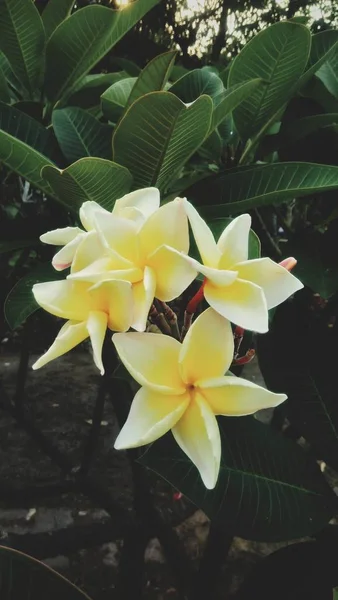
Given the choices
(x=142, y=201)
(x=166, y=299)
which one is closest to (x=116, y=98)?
(x=142, y=201)

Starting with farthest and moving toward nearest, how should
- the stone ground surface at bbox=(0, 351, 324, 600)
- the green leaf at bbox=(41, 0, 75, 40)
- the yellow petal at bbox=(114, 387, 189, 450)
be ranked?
the stone ground surface at bbox=(0, 351, 324, 600) → the green leaf at bbox=(41, 0, 75, 40) → the yellow petal at bbox=(114, 387, 189, 450)

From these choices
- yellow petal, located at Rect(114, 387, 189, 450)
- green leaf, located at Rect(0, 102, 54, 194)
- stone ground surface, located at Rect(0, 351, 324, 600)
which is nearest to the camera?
yellow petal, located at Rect(114, 387, 189, 450)

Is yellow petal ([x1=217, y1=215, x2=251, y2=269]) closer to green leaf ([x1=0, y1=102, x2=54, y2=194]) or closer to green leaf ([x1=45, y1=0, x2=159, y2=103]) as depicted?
green leaf ([x1=0, y1=102, x2=54, y2=194])

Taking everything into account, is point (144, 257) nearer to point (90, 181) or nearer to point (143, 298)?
point (143, 298)

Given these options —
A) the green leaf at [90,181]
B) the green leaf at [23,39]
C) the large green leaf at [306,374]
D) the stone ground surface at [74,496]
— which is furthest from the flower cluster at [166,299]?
the stone ground surface at [74,496]

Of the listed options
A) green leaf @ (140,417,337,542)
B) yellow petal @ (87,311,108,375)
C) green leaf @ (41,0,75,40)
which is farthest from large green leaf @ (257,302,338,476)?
green leaf @ (41,0,75,40)

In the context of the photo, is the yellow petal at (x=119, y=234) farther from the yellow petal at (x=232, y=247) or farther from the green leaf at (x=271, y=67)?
the green leaf at (x=271, y=67)

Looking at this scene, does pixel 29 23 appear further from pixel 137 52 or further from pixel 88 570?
pixel 88 570

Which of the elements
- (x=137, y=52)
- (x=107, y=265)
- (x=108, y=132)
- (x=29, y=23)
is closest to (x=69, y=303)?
(x=107, y=265)
